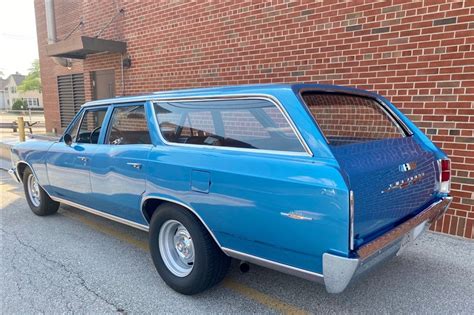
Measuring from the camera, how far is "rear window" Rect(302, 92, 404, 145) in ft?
8.88

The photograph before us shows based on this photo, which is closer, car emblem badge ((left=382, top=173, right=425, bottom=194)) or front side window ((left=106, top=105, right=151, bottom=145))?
car emblem badge ((left=382, top=173, right=425, bottom=194))

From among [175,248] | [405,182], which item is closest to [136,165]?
[175,248]

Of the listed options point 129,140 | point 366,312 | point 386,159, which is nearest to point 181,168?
point 129,140

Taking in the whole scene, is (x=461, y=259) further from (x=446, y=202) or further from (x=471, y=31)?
(x=471, y=31)

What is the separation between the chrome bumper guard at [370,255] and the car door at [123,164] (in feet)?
6.18

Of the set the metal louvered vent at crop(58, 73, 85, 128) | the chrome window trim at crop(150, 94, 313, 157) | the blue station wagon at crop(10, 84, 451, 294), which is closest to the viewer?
the blue station wagon at crop(10, 84, 451, 294)

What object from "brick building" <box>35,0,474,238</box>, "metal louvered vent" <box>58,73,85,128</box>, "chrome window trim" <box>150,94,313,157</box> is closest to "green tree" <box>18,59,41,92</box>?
"metal louvered vent" <box>58,73,85,128</box>

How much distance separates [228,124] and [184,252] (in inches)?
48.7

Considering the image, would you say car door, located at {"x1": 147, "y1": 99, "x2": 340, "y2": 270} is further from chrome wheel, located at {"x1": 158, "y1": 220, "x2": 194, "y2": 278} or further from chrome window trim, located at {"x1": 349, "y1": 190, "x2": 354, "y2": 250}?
chrome wheel, located at {"x1": 158, "y1": 220, "x2": 194, "y2": 278}

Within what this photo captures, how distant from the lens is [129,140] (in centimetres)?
358

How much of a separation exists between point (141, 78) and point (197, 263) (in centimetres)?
663

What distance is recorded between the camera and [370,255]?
2.18m

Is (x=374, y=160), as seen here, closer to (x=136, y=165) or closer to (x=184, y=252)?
(x=184, y=252)

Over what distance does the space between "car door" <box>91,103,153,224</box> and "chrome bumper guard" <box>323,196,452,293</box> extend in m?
1.88
